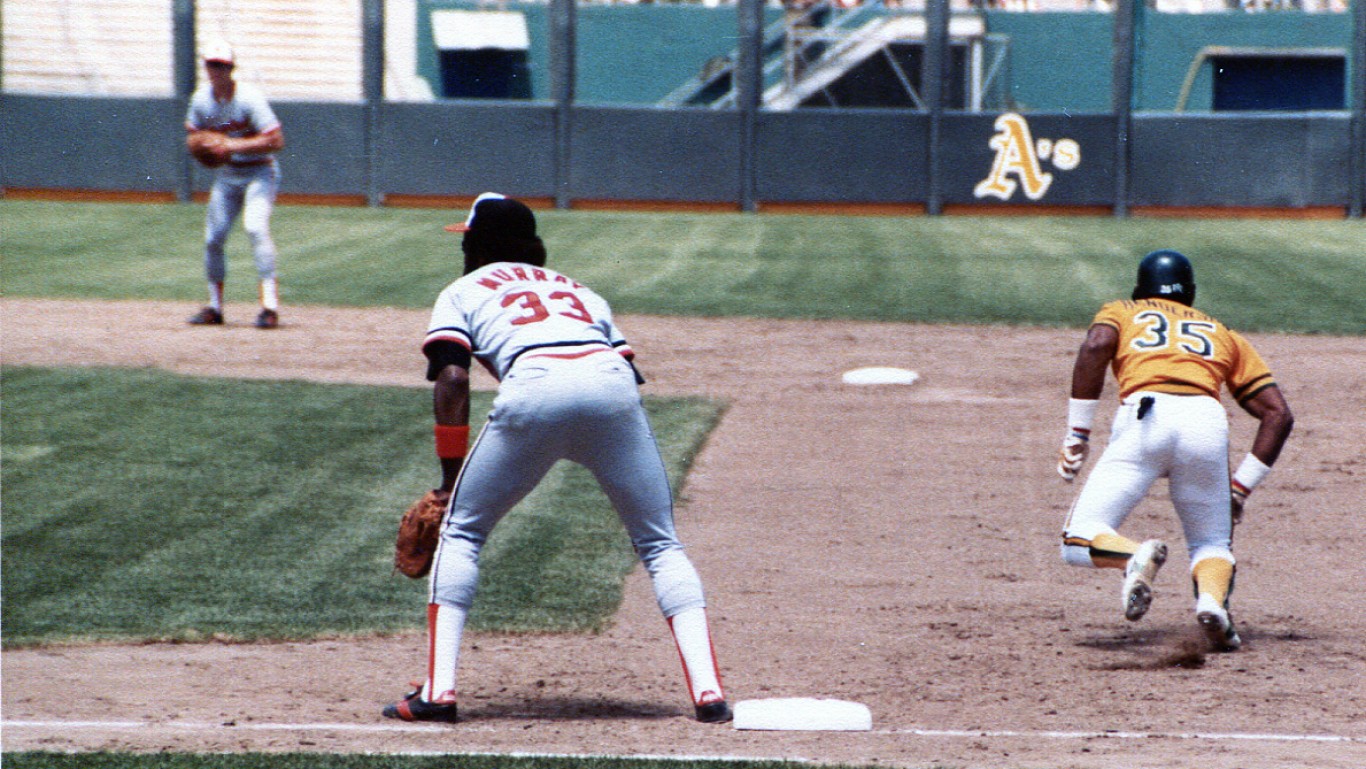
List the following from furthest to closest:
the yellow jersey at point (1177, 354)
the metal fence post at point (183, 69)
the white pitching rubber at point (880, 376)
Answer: the metal fence post at point (183, 69)
the white pitching rubber at point (880, 376)
the yellow jersey at point (1177, 354)

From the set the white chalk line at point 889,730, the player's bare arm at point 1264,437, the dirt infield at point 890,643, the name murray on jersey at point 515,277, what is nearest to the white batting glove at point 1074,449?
the player's bare arm at point 1264,437

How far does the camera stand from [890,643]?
6.68 meters

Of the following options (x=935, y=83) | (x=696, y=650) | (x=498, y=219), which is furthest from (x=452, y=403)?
(x=935, y=83)

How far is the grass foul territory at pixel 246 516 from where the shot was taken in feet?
23.3

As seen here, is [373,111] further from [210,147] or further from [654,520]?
[654,520]

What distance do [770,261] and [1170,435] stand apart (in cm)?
1327

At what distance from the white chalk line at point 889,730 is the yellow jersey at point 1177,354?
1.45 m

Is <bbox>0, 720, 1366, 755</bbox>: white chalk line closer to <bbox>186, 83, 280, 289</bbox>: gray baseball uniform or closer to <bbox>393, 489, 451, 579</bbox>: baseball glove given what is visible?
<bbox>393, 489, 451, 579</bbox>: baseball glove

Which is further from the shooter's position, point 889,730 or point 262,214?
point 262,214

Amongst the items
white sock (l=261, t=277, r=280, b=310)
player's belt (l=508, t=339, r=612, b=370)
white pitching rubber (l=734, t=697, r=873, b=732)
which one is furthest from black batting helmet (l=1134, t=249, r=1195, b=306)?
white sock (l=261, t=277, r=280, b=310)

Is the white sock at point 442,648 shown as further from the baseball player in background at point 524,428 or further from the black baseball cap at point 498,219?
the black baseball cap at point 498,219

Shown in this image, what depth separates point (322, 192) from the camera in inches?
983

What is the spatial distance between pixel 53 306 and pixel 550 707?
10.9 meters

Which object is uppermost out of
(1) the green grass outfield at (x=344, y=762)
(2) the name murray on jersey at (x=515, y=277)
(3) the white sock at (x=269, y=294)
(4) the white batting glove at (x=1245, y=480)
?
(2) the name murray on jersey at (x=515, y=277)
